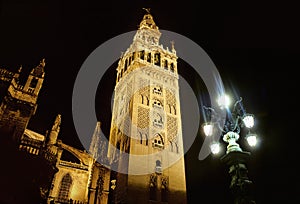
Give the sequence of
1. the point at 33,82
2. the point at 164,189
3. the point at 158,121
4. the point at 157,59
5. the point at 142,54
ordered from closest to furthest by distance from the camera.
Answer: the point at 33,82
the point at 164,189
the point at 158,121
the point at 142,54
the point at 157,59

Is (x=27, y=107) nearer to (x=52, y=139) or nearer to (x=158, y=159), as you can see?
(x=52, y=139)

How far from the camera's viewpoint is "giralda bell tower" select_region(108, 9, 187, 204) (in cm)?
2376

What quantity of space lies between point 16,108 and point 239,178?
16766 millimetres

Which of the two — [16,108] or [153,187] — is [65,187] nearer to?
[153,187]

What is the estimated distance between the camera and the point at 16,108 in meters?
18.7

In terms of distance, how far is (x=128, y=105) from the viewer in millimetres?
29281

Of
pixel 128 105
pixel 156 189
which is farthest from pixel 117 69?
pixel 156 189

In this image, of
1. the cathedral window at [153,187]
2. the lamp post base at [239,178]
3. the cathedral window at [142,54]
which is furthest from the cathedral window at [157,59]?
the lamp post base at [239,178]

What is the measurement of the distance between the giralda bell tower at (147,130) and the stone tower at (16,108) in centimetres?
992

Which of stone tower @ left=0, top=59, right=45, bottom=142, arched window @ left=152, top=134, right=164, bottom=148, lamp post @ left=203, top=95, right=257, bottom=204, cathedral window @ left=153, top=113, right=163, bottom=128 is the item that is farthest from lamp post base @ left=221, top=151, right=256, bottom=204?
cathedral window @ left=153, top=113, right=163, bottom=128

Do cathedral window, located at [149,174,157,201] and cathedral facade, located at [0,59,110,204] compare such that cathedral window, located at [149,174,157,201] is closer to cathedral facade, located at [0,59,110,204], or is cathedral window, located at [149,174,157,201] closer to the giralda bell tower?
the giralda bell tower

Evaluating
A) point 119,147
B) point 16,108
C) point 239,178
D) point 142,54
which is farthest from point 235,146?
point 142,54

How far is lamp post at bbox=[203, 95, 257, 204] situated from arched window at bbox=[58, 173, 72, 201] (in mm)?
19676

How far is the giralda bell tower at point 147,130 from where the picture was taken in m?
23.8
